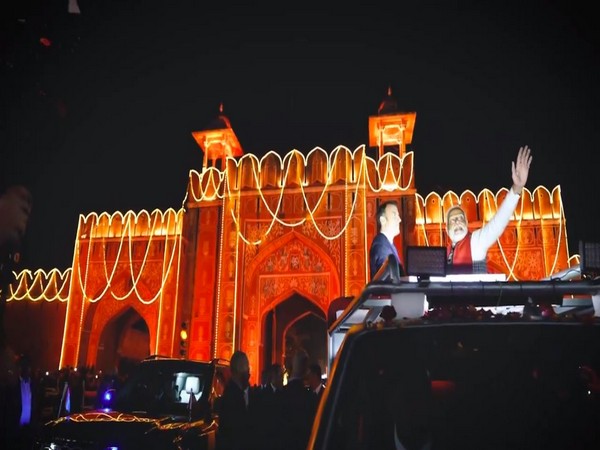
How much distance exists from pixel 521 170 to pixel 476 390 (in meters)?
2.11

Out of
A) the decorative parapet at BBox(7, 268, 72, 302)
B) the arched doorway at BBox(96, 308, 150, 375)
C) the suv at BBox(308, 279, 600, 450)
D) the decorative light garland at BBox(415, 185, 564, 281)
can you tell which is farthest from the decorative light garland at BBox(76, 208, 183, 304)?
the suv at BBox(308, 279, 600, 450)

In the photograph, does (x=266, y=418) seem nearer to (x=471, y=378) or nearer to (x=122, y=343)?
(x=471, y=378)

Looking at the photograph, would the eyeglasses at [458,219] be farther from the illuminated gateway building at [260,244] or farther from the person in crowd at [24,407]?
the illuminated gateway building at [260,244]

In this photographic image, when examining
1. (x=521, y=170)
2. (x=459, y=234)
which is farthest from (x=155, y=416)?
(x=521, y=170)

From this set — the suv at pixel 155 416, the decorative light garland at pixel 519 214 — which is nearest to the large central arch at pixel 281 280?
the decorative light garland at pixel 519 214

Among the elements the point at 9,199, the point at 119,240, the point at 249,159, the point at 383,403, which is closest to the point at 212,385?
the point at 9,199

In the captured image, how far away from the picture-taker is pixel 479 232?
3492 mm

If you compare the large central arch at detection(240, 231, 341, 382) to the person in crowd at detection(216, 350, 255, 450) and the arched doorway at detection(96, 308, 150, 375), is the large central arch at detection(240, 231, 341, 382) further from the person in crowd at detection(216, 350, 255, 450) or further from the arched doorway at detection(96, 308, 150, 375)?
the person in crowd at detection(216, 350, 255, 450)

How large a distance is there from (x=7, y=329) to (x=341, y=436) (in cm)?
2202

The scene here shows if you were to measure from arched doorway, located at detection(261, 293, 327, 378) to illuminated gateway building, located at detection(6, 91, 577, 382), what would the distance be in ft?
Answer: 0.75

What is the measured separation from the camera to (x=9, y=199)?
604cm

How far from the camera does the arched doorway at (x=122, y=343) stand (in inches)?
729

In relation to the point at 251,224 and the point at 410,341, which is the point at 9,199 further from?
the point at 251,224

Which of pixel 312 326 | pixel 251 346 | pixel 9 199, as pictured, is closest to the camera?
pixel 9 199
